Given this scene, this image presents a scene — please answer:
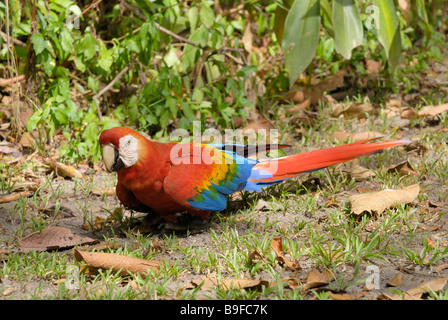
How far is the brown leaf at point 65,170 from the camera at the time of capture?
3.12 metres

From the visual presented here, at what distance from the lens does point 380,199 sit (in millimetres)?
2439

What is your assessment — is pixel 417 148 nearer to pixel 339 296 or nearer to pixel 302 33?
pixel 302 33

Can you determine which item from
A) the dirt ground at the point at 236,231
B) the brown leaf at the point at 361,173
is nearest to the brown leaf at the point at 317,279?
the dirt ground at the point at 236,231

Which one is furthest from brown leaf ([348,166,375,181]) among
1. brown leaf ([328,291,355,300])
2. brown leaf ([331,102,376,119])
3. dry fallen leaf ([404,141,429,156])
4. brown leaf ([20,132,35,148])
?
brown leaf ([20,132,35,148])

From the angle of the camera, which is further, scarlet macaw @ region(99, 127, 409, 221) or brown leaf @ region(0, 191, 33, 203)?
brown leaf @ region(0, 191, 33, 203)

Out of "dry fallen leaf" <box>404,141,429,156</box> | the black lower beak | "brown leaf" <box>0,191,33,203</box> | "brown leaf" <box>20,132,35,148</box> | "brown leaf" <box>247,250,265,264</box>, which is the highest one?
the black lower beak

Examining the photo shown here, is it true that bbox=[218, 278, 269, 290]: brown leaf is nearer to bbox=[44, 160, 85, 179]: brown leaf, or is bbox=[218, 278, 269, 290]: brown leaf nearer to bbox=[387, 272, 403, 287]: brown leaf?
bbox=[387, 272, 403, 287]: brown leaf

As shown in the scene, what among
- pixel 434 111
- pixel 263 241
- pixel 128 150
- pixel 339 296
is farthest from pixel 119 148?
pixel 434 111

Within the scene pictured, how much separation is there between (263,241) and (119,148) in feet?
2.41

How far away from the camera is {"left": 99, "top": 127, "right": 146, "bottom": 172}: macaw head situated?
7.41 feet

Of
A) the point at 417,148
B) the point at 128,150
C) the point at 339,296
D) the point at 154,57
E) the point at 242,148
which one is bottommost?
the point at 339,296
